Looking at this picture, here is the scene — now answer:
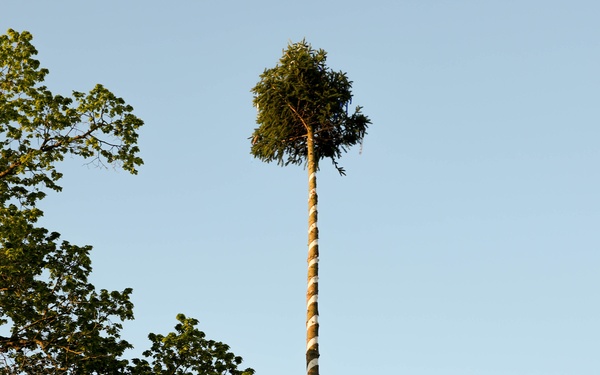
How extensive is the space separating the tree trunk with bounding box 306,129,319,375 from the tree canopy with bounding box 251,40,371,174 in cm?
94

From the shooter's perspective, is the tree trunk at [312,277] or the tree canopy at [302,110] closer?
the tree trunk at [312,277]

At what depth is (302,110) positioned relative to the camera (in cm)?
3012

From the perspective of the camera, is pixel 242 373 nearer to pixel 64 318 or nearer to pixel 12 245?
pixel 64 318

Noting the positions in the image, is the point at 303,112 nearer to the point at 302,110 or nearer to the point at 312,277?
the point at 302,110

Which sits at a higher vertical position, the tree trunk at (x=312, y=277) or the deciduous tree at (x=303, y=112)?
the deciduous tree at (x=303, y=112)

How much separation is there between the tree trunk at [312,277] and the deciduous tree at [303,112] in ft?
1.48

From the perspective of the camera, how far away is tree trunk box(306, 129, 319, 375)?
24016 mm

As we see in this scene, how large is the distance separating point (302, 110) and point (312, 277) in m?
7.10

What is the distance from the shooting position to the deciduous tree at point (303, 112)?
29.9 metres

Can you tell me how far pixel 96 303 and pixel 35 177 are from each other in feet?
14.0

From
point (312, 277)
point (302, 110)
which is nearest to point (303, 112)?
point (302, 110)

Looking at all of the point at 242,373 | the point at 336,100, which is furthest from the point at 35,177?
the point at 336,100

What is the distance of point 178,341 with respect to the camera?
2520cm

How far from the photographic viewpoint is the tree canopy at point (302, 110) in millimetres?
29969
